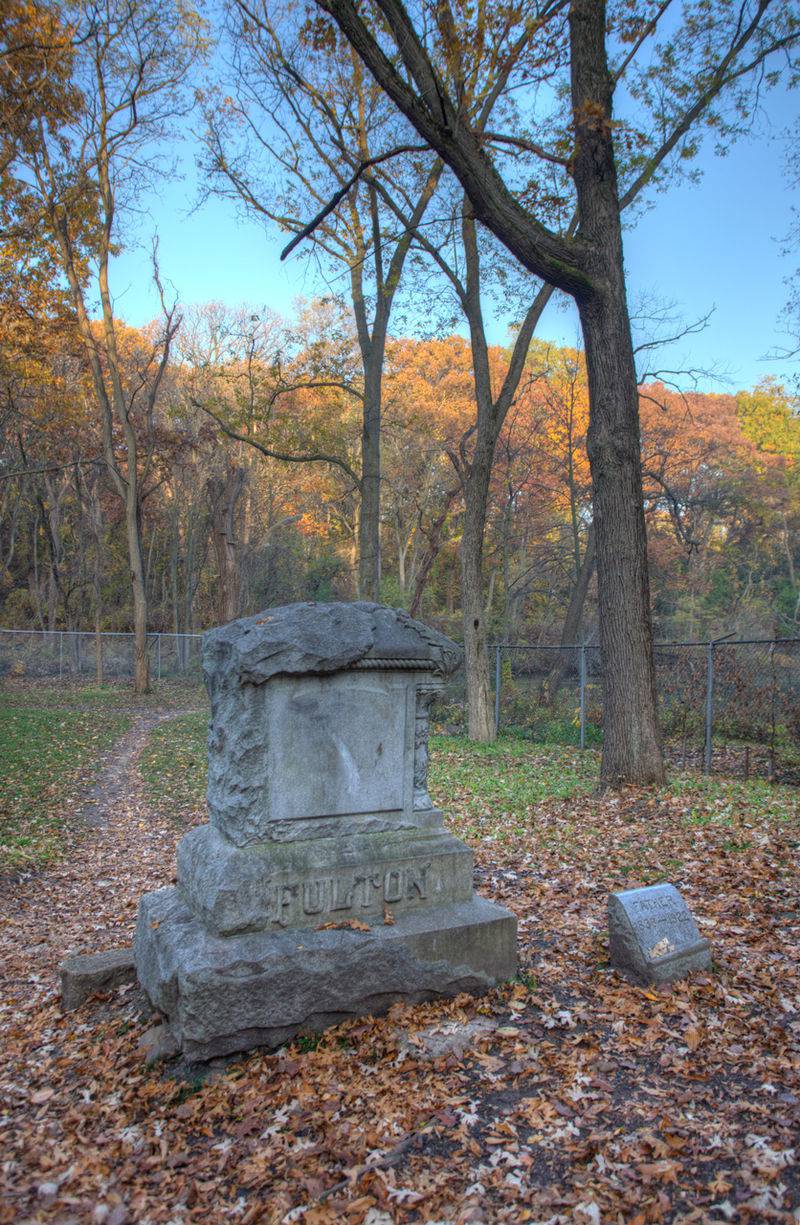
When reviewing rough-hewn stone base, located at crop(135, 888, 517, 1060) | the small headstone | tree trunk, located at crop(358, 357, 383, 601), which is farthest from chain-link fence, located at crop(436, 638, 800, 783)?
rough-hewn stone base, located at crop(135, 888, 517, 1060)

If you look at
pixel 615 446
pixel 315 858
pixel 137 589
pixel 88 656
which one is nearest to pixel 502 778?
pixel 615 446

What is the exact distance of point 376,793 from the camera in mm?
4656

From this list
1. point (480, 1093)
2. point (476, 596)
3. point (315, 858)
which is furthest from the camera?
point (476, 596)

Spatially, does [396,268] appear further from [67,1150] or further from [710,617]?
[710,617]

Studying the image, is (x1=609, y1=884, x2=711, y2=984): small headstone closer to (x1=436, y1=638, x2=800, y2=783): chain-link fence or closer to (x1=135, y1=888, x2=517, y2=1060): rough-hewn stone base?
(x1=135, y1=888, x2=517, y2=1060): rough-hewn stone base

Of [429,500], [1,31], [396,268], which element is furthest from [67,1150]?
[429,500]

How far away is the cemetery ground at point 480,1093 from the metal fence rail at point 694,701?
17.7ft

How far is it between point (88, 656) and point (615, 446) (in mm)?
24774

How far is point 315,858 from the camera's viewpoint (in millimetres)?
4359

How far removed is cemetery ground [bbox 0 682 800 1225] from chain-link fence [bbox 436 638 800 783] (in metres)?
5.18

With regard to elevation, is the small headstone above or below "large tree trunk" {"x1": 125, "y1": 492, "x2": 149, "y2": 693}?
below

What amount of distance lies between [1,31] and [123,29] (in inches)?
354

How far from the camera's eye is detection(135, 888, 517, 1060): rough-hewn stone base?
3.89 metres

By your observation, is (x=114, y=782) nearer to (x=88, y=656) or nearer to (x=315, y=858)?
(x=315, y=858)
